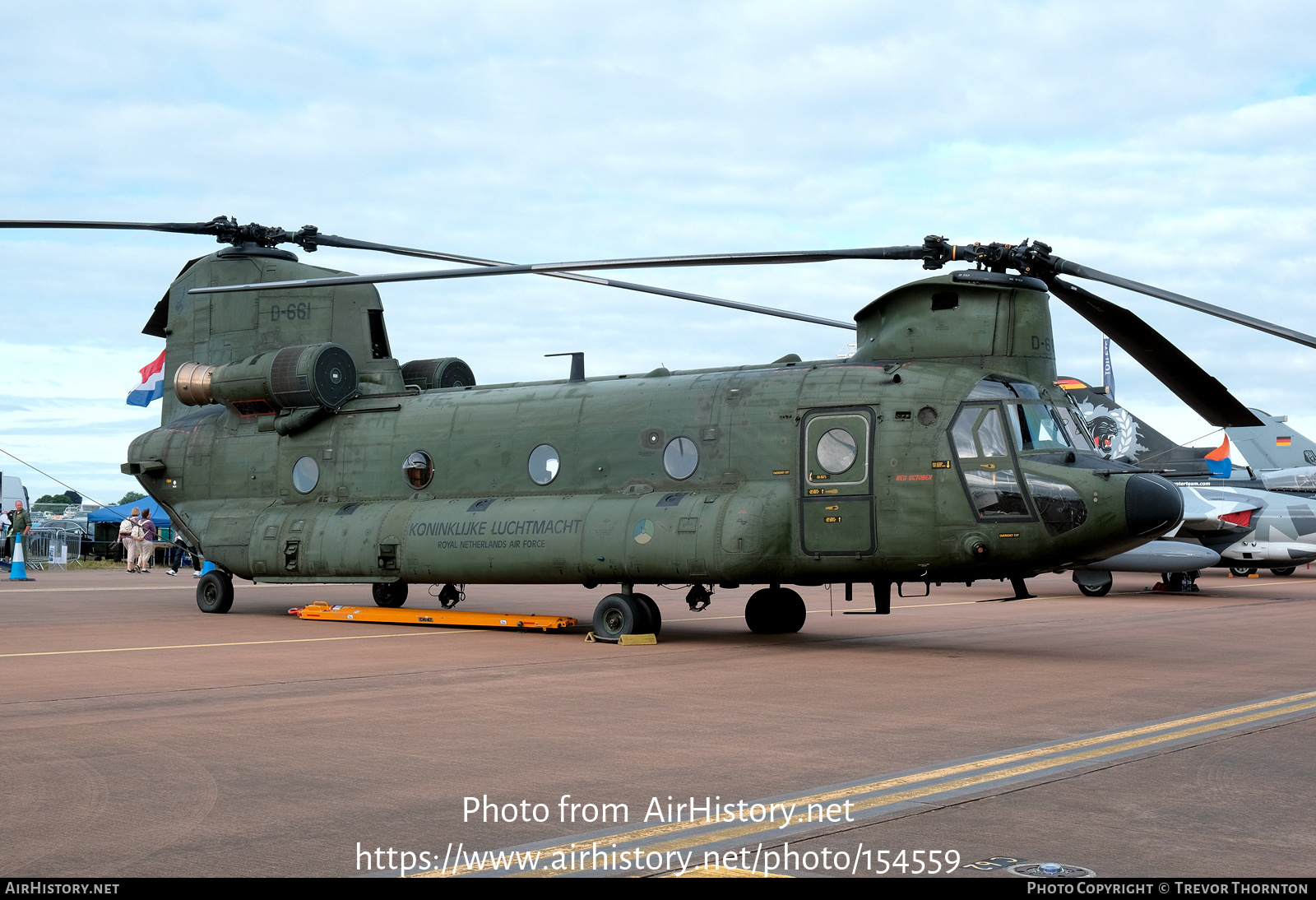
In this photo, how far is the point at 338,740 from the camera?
26.5 ft

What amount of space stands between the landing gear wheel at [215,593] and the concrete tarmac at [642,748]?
3.36 meters

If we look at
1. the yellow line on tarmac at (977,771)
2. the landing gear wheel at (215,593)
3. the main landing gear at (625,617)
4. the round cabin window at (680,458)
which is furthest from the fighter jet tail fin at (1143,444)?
the yellow line on tarmac at (977,771)

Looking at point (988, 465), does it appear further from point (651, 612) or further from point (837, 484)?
point (651, 612)

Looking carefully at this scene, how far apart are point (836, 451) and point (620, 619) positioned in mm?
3497

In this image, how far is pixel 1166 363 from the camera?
13.5 meters

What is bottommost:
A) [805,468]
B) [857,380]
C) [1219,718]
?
[1219,718]

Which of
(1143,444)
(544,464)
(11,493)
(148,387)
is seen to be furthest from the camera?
(11,493)

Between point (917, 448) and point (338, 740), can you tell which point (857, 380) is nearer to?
point (917, 448)

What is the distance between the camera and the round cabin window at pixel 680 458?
15.6m

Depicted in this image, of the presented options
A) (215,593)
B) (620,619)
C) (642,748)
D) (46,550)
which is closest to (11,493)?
(46,550)

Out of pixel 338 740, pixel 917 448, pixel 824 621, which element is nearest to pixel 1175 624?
pixel 824 621

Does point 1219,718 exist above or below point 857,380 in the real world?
below

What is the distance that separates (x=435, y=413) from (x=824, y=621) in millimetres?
6878
